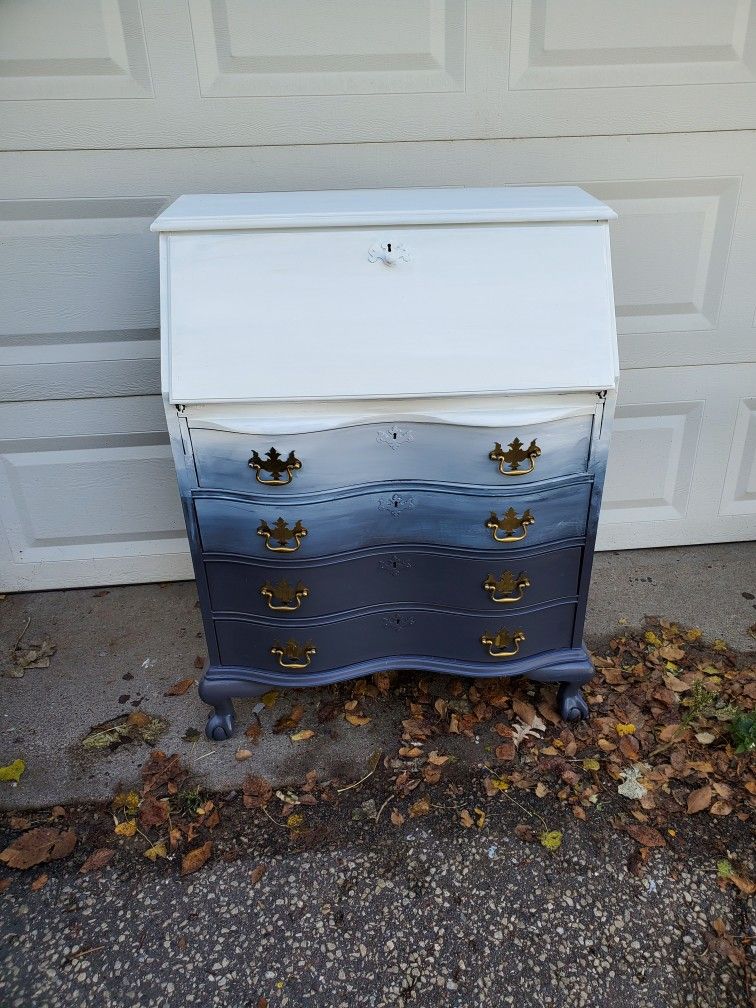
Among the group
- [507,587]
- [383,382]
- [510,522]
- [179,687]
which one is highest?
[383,382]

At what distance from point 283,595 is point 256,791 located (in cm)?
61

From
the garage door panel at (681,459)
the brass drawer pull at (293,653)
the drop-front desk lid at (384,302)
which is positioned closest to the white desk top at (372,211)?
the drop-front desk lid at (384,302)

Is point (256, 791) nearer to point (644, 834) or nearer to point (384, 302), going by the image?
point (644, 834)

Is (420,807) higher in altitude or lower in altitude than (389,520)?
lower

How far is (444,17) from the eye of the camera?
2238 mm

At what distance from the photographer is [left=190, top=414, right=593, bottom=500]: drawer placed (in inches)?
70.9

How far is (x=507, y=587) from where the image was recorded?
6.54 ft

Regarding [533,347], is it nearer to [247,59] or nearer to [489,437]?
[489,437]

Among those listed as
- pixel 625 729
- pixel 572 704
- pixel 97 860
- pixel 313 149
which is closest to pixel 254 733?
pixel 97 860

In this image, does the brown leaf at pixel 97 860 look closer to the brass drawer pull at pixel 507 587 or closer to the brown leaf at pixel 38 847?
the brown leaf at pixel 38 847

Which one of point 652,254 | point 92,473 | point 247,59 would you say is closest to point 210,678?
point 92,473

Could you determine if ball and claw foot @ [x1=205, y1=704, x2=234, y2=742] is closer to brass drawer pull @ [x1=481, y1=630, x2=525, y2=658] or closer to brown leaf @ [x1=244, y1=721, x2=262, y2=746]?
brown leaf @ [x1=244, y1=721, x2=262, y2=746]

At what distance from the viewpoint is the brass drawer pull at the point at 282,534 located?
186cm

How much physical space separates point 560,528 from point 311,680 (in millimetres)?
872
